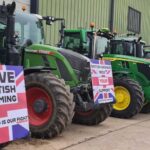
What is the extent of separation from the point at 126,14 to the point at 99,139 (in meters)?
17.9

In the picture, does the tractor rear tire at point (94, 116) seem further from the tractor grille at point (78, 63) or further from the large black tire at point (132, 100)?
the large black tire at point (132, 100)

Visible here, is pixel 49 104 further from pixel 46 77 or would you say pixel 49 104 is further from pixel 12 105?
pixel 12 105

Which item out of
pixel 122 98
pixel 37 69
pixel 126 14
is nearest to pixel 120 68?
pixel 122 98

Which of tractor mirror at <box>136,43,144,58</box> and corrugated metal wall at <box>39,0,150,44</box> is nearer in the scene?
tractor mirror at <box>136,43,144,58</box>

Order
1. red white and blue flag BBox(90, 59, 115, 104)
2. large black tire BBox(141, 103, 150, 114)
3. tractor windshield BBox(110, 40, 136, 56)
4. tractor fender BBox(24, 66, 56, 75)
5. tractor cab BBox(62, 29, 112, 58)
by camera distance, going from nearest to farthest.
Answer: tractor fender BBox(24, 66, 56, 75) < red white and blue flag BBox(90, 59, 115, 104) < tractor cab BBox(62, 29, 112, 58) < large black tire BBox(141, 103, 150, 114) < tractor windshield BBox(110, 40, 136, 56)

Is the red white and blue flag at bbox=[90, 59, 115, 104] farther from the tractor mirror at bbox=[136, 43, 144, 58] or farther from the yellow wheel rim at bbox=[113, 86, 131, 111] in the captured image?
the tractor mirror at bbox=[136, 43, 144, 58]

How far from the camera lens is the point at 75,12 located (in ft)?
62.3

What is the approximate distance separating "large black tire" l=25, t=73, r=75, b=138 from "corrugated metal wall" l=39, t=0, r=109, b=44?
8238mm

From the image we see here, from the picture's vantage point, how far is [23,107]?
6.29m

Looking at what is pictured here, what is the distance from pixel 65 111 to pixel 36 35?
2268 millimetres

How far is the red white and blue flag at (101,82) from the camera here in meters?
9.45

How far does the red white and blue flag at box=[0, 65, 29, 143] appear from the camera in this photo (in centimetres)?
595

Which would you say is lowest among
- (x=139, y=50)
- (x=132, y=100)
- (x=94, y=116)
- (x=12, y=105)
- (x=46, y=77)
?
(x=94, y=116)

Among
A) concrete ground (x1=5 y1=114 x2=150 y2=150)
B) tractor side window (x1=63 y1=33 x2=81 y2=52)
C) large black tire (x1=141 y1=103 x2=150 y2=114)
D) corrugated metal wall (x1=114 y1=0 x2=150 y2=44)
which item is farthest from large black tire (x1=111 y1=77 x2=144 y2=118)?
corrugated metal wall (x1=114 y1=0 x2=150 y2=44)
